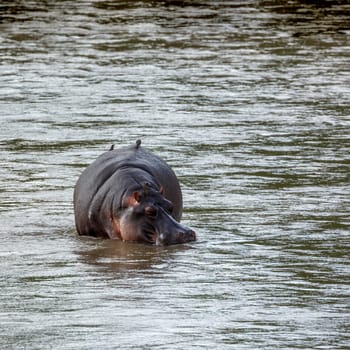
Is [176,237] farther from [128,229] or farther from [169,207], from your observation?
[128,229]

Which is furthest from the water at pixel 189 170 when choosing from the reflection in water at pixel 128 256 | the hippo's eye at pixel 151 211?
the hippo's eye at pixel 151 211

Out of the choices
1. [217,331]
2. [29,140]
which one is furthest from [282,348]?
[29,140]

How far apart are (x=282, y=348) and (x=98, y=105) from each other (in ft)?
28.2

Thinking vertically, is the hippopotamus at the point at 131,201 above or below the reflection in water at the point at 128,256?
above

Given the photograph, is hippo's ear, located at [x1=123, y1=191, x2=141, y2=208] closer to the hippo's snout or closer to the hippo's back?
the hippo's back

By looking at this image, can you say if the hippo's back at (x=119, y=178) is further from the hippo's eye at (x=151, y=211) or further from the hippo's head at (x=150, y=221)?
the hippo's eye at (x=151, y=211)

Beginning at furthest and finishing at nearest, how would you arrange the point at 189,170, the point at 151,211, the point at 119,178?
1. the point at 189,170
2. the point at 119,178
3. the point at 151,211

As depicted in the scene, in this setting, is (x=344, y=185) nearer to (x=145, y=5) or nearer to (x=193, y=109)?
(x=193, y=109)

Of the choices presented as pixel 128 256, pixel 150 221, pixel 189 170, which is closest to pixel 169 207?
pixel 150 221

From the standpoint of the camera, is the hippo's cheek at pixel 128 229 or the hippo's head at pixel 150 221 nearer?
the hippo's head at pixel 150 221

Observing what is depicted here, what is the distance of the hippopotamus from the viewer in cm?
848

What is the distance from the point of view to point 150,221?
850 cm

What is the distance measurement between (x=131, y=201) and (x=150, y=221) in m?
0.17

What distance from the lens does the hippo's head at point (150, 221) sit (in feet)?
27.8
